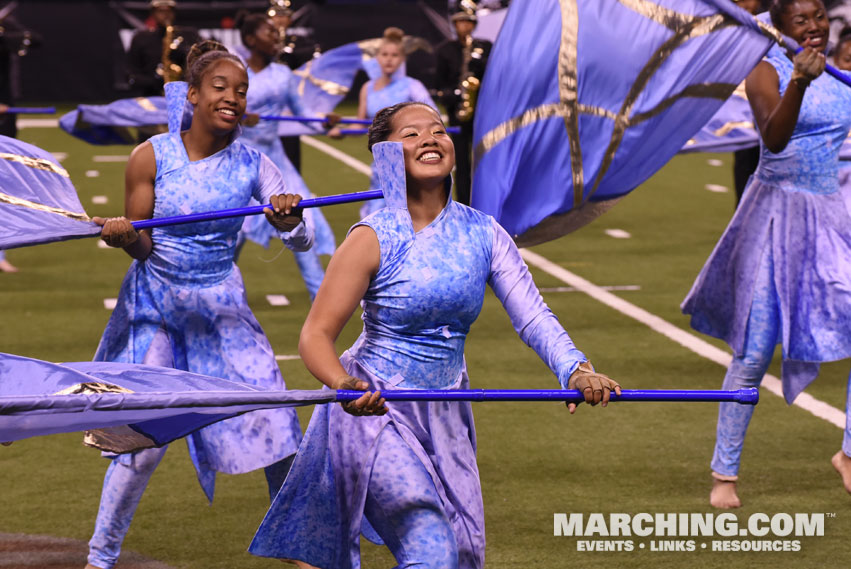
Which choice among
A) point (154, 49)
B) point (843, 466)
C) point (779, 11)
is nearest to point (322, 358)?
point (779, 11)

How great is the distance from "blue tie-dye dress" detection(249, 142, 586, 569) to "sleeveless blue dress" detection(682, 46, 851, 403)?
225 cm

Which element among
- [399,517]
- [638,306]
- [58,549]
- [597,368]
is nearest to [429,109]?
[399,517]

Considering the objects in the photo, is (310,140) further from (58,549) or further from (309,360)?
(309,360)

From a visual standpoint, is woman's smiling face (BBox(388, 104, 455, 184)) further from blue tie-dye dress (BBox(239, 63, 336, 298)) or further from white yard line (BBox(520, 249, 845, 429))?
blue tie-dye dress (BBox(239, 63, 336, 298))

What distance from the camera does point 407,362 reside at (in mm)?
4184

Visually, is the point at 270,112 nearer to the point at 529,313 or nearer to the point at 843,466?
the point at 843,466

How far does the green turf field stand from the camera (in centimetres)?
578

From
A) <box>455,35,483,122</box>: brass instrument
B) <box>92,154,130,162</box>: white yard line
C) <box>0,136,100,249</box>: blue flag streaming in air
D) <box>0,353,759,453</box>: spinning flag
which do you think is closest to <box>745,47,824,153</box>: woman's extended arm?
<box>0,353,759,453</box>: spinning flag

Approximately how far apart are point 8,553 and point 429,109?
2551mm

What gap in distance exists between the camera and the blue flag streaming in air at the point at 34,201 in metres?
5.24

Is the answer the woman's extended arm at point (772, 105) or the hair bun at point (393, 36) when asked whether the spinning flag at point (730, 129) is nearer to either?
the woman's extended arm at point (772, 105)

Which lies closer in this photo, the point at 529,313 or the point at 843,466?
the point at 529,313

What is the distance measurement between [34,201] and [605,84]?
6.85ft

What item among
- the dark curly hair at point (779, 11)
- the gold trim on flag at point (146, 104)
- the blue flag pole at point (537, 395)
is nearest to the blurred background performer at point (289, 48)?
the gold trim on flag at point (146, 104)
